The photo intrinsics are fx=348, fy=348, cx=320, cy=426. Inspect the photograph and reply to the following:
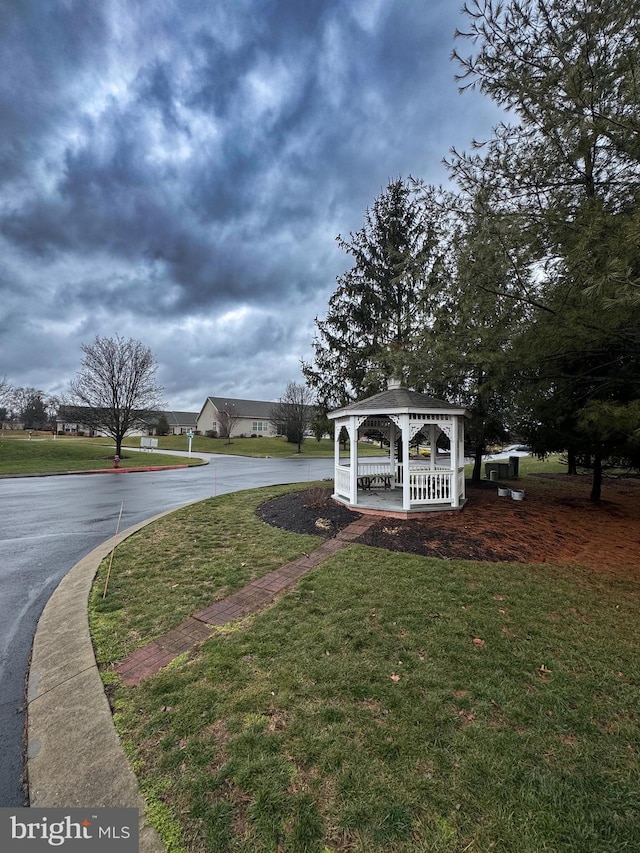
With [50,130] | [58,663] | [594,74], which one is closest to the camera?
[58,663]

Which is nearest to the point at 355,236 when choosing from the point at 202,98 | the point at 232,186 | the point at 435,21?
the point at 232,186

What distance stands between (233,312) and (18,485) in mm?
24465

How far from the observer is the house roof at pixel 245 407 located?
54378mm

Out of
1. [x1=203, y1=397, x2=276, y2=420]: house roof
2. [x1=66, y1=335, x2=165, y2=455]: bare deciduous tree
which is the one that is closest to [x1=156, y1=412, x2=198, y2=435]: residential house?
[x1=203, y1=397, x2=276, y2=420]: house roof

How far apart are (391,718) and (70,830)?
192cm

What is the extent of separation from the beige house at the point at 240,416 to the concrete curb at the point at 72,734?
47670 mm

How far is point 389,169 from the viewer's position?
13.4 metres

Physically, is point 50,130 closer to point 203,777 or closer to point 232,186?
point 232,186

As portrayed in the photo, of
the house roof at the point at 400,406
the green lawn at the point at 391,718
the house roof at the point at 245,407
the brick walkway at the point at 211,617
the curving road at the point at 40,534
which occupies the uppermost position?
the house roof at the point at 245,407

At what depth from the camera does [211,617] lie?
392 centimetres

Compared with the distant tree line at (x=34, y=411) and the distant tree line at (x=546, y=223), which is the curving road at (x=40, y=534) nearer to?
the distant tree line at (x=546, y=223)

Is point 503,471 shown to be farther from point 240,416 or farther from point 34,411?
point 34,411

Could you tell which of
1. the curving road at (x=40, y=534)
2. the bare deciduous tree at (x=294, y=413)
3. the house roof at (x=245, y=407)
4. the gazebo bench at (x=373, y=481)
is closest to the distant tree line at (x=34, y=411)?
the house roof at (x=245, y=407)

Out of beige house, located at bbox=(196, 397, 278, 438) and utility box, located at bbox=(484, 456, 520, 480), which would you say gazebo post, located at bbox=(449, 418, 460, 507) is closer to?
utility box, located at bbox=(484, 456, 520, 480)
